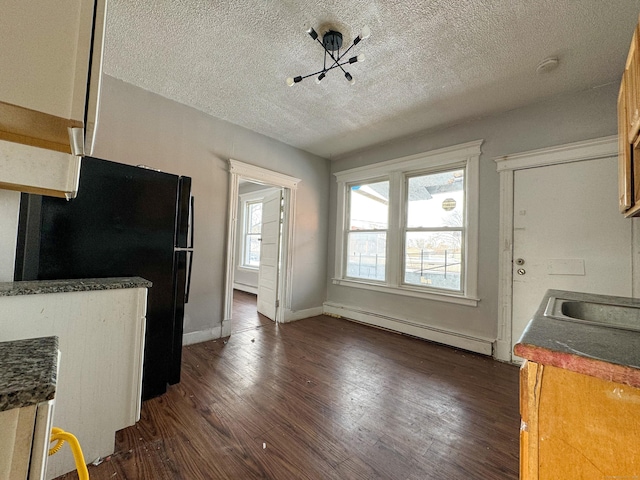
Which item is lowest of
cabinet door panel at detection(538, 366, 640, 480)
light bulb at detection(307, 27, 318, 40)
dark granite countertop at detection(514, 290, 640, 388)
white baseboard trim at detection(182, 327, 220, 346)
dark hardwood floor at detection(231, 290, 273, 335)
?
dark hardwood floor at detection(231, 290, 273, 335)

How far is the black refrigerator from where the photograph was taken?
1452mm

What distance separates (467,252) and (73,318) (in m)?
3.46

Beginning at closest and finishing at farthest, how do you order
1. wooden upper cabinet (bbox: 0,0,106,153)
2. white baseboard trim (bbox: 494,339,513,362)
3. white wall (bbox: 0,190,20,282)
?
wooden upper cabinet (bbox: 0,0,106,153) → white wall (bbox: 0,190,20,282) → white baseboard trim (bbox: 494,339,513,362)

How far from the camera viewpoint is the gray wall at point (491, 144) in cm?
241

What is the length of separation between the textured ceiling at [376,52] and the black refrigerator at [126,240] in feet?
3.62

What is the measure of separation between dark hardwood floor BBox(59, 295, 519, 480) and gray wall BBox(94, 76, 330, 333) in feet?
2.57

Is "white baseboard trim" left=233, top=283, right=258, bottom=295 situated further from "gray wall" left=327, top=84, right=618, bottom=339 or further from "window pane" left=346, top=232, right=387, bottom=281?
"gray wall" left=327, top=84, right=618, bottom=339

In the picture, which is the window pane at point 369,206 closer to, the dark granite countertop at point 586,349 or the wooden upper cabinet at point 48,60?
the dark granite countertop at point 586,349

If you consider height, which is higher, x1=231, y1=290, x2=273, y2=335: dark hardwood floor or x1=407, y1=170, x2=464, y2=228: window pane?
x1=407, y1=170, x2=464, y2=228: window pane

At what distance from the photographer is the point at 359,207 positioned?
4.32 m

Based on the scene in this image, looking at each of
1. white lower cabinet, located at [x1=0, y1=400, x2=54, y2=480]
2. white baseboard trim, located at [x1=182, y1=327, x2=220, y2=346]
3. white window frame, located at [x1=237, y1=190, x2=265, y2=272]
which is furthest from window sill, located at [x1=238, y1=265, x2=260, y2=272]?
white lower cabinet, located at [x1=0, y1=400, x2=54, y2=480]

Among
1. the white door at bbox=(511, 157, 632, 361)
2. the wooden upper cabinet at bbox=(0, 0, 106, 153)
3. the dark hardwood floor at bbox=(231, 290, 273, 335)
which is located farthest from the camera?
the dark hardwood floor at bbox=(231, 290, 273, 335)

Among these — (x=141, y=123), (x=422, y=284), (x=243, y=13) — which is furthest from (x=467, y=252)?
(x=141, y=123)

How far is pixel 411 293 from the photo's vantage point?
351cm
